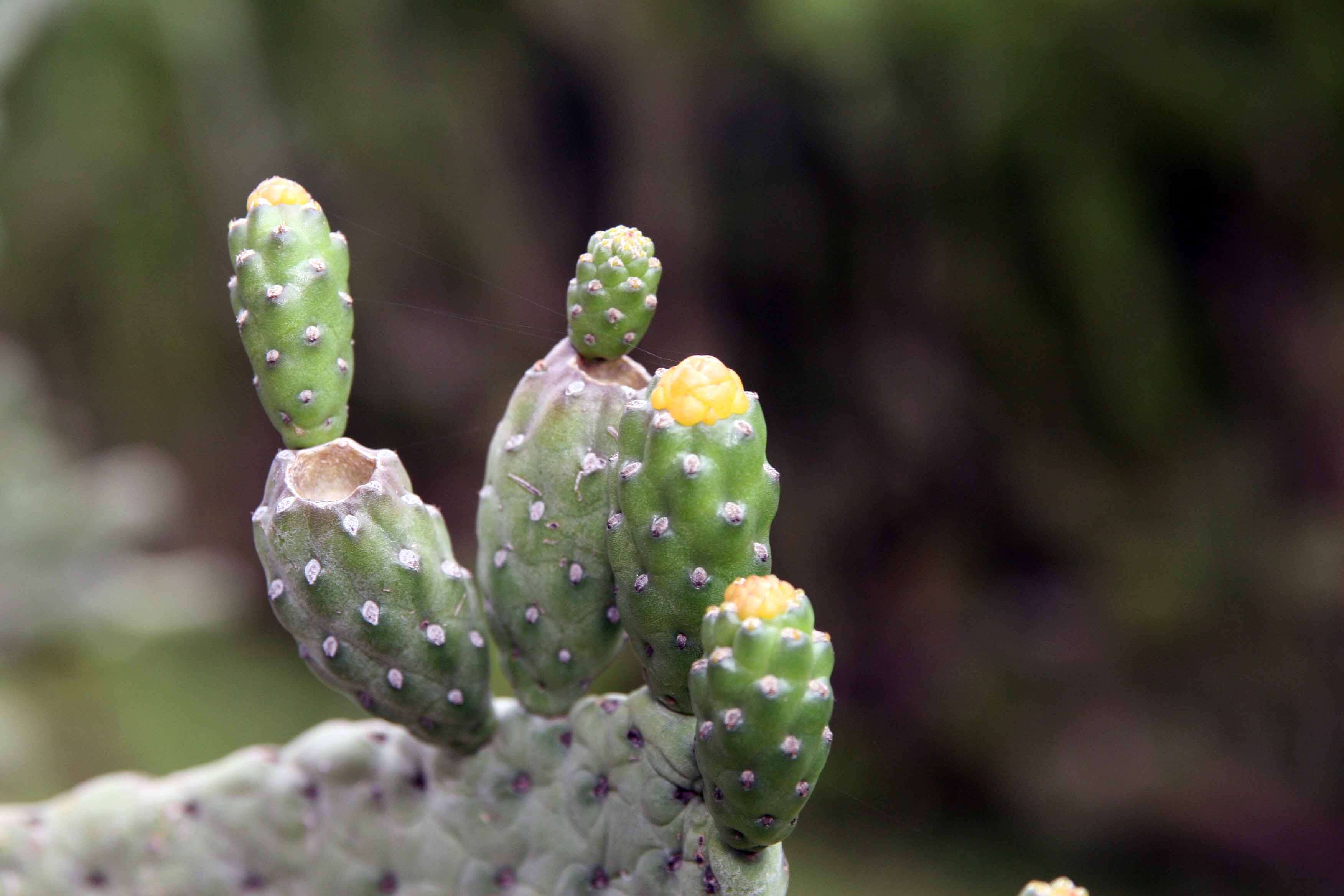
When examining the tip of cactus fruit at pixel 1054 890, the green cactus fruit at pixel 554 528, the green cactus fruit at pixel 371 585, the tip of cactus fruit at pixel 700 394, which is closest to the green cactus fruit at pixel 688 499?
the tip of cactus fruit at pixel 700 394

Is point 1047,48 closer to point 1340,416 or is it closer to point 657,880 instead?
point 1340,416

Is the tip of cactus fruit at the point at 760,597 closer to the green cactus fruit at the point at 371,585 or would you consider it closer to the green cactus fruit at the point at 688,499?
the green cactus fruit at the point at 688,499

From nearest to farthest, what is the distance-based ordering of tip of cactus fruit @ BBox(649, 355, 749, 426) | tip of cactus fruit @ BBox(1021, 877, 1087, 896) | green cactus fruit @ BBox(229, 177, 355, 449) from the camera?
tip of cactus fruit @ BBox(1021, 877, 1087, 896) < tip of cactus fruit @ BBox(649, 355, 749, 426) < green cactus fruit @ BBox(229, 177, 355, 449)

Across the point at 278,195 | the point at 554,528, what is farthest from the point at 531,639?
the point at 278,195

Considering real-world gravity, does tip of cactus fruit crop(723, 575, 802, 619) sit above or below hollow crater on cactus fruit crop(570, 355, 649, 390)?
below

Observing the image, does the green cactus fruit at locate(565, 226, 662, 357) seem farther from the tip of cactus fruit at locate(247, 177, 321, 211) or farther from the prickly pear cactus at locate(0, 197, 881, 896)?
the tip of cactus fruit at locate(247, 177, 321, 211)

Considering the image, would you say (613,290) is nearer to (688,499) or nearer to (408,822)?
(688,499)

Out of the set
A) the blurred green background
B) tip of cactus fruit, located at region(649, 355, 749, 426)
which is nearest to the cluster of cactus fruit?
tip of cactus fruit, located at region(649, 355, 749, 426)

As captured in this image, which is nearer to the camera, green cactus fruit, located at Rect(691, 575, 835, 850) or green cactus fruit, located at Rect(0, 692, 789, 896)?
green cactus fruit, located at Rect(691, 575, 835, 850)
